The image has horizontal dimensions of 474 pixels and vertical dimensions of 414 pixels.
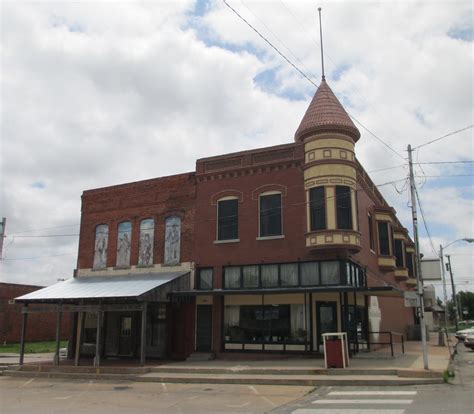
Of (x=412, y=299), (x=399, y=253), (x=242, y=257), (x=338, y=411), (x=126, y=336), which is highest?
(x=399, y=253)

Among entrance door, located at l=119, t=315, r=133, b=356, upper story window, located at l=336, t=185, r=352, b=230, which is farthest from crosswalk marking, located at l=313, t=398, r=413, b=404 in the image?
entrance door, located at l=119, t=315, r=133, b=356

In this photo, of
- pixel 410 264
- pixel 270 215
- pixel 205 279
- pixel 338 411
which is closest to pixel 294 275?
pixel 270 215

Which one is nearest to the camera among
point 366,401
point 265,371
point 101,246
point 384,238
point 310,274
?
point 366,401

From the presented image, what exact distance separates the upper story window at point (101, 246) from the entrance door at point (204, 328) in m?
6.51

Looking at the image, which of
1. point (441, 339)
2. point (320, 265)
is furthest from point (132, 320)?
point (441, 339)

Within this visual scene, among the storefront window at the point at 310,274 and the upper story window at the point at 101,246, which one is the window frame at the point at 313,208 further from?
the upper story window at the point at 101,246

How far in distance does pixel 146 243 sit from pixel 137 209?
192 centimetres

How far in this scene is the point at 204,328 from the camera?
72.9 ft

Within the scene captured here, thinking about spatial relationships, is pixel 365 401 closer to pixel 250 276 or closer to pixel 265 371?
pixel 265 371

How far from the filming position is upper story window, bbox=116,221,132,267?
83.1 ft

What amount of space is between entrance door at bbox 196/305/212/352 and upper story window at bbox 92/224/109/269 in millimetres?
6508

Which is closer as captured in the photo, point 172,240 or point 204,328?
point 204,328

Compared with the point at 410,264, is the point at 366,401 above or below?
below

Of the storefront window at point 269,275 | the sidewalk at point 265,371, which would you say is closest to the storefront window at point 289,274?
the storefront window at point 269,275
